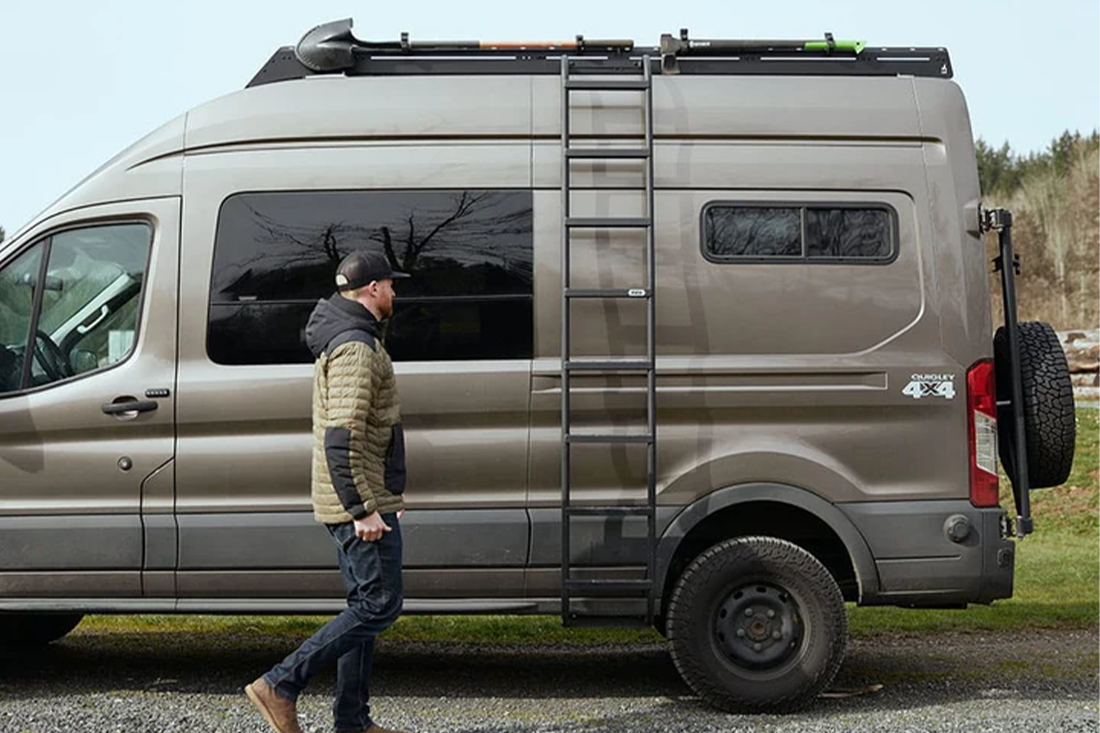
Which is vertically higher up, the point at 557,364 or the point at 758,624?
the point at 557,364

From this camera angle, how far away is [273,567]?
7.01 metres

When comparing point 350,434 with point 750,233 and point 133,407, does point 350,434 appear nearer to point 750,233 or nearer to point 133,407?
point 133,407

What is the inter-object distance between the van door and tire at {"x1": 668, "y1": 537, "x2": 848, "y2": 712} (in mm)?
2605

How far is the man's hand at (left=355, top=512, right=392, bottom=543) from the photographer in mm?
5871

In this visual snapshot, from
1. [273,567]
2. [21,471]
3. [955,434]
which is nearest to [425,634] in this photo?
[273,567]

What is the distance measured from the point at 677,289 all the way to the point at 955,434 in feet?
5.08

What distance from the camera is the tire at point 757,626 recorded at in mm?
6992

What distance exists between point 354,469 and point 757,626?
7.72 feet

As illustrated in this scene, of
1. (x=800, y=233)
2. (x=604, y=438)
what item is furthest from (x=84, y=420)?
(x=800, y=233)

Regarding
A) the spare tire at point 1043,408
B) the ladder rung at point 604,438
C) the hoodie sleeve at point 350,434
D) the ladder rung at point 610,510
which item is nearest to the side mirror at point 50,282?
the hoodie sleeve at point 350,434

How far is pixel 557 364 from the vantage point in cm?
700

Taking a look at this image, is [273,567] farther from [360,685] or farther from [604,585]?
[604,585]

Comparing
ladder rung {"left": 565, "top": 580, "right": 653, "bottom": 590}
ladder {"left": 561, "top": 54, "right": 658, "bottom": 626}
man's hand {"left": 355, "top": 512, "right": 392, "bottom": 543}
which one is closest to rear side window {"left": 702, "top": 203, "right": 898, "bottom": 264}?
ladder {"left": 561, "top": 54, "right": 658, "bottom": 626}

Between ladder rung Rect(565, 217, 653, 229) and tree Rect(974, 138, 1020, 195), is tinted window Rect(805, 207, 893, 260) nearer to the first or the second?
A: ladder rung Rect(565, 217, 653, 229)
